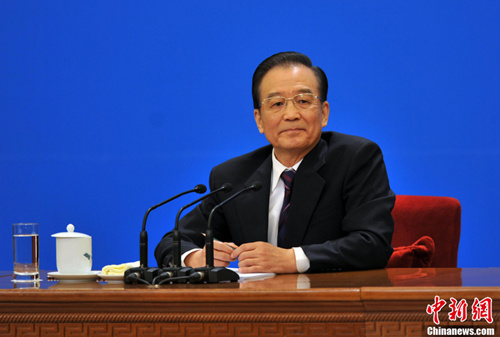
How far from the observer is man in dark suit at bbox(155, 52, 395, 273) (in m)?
2.01

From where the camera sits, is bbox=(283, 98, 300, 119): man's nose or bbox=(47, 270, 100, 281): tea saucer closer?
bbox=(47, 270, 100, 281): tea saucer

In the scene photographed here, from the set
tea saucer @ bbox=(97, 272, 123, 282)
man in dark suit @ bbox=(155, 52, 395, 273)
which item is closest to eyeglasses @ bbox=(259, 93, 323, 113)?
man in dark suit @ bbox=(155, 52, 395, 273)

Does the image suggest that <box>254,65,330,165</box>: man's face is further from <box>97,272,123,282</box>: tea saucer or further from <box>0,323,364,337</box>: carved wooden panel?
<box>0,323,364,337</box>: carved wooden panel

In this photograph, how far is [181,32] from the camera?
3.52m

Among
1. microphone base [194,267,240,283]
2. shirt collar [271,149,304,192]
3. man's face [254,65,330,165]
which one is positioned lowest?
microphone base [194,267,240,283]

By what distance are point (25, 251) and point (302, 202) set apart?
883mm

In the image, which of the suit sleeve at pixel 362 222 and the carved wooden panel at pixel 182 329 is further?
the suit sleeve at pixel 362 222

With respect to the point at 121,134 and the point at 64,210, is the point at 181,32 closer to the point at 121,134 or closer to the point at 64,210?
the point at 121,134

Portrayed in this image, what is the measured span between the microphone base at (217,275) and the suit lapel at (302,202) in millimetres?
610

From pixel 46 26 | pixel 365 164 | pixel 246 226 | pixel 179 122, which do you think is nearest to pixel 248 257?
pixel 246 226

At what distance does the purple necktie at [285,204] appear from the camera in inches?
84.4

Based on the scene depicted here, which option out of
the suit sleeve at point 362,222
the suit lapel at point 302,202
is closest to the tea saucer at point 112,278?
the suit sleeve at point 362,222

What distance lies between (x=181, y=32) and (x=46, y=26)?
0.77m

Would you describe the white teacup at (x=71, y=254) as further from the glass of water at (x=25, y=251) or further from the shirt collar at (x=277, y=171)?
the shirt collar at (x=277, y=171)
